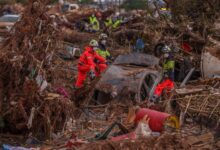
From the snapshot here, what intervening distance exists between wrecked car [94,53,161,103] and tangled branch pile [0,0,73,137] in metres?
2.24

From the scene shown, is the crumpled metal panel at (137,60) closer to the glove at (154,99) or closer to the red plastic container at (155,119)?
the glove at (154,99)

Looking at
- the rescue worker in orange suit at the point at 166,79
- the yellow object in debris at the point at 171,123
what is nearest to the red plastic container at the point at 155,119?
the yellow object in debris at the point at 171,123

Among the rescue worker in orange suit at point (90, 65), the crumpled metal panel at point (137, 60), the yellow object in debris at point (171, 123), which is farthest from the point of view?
the crumpled metal panel at point (137, 60)

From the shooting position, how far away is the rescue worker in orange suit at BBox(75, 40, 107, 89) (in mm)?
12610

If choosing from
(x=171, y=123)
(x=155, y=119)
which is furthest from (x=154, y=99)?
(x=155, y=119)

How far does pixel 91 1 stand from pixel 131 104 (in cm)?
4184

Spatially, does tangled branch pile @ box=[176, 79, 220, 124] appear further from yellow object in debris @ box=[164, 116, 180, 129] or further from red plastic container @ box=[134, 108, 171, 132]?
red plastic container @ box=[134, 108, 171, 132]

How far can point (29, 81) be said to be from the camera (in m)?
8.97

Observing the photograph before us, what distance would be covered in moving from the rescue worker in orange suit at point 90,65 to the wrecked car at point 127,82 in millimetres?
493

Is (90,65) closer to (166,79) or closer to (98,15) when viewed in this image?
(166,79)

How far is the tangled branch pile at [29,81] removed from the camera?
9.03 meters

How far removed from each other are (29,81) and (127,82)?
10.7 feet

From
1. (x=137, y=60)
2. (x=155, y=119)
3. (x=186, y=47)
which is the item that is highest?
(x=137, y=60)

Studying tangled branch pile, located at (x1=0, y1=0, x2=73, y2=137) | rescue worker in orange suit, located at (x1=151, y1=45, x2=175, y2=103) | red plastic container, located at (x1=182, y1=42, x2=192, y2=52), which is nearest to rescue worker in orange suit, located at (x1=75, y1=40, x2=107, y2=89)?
rescue worker in orange suit, located at (x1=151, y1=45, x2=175, y2=103)
